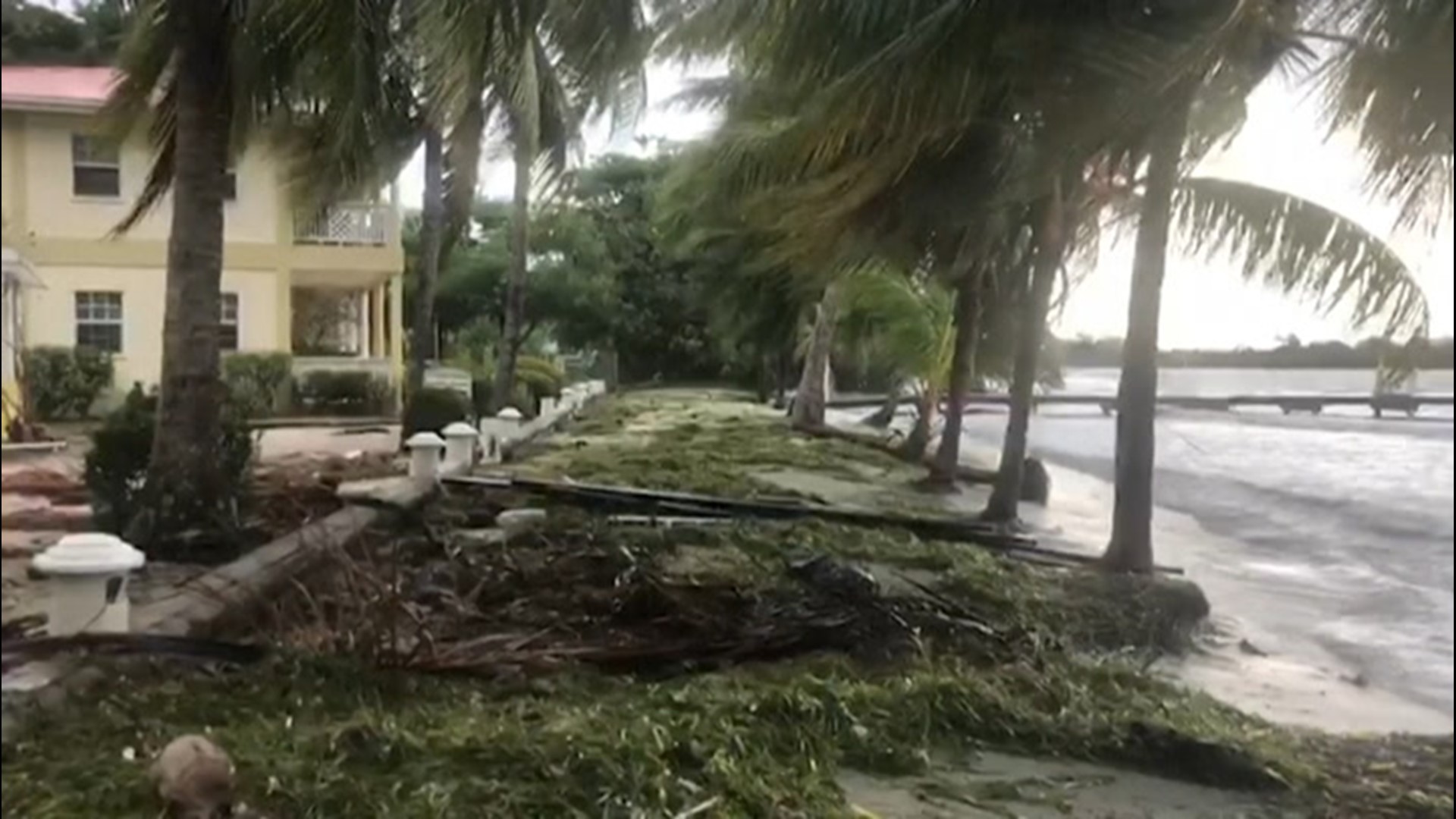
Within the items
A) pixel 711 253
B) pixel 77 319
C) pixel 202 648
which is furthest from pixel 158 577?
pixel 711 253

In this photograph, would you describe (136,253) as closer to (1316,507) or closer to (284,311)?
(284,311)

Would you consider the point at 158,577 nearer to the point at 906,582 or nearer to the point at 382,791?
the point at 382,791

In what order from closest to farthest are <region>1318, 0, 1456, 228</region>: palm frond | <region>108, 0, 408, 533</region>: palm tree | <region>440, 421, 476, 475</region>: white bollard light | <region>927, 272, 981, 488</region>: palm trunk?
<region>1318, 0, 1456, 228</region>: palm frond, <region>108, 0, 408, 533</region>: palm tree, <region>440, 421, 476, 475</region>: white bollard light, <region>927, 272, 981, 488</region>: palm trunk

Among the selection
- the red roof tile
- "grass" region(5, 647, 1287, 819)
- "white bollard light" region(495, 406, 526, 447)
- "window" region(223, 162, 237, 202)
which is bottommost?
"grass" region(5, 647, 1287, 819)

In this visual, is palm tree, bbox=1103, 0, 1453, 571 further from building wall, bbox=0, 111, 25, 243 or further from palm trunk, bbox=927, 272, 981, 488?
building wall, bbox=0, 111, 25, 243

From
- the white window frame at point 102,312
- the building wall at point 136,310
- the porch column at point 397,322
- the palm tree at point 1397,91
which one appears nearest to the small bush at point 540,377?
the porch column at point 397,322

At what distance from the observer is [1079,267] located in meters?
0.99

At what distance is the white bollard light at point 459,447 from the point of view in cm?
103

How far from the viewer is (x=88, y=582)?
2.44 feet

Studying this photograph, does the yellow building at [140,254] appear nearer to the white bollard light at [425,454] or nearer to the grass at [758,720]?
the white bollard light at [425,454]

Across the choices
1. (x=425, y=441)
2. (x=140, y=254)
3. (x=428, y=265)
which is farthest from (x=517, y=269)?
(x=140, y=254)

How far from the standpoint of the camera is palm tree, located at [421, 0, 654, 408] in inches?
35.4

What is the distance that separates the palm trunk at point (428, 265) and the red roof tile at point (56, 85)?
0.78 feet

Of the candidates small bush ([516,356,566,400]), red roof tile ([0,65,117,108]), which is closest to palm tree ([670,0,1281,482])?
small bush ([516,356,566,400])
